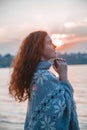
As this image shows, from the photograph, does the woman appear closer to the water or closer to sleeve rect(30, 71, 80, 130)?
sleeve rect(30, 71, 80, 130)

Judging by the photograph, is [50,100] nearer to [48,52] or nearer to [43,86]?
[43,86]

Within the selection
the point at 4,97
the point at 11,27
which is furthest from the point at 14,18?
the point at 4,97

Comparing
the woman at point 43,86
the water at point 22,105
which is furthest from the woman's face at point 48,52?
the water at point 22,105

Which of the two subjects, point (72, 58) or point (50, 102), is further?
point (72, 58)

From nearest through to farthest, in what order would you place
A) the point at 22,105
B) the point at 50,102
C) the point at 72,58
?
the point at 50,102
the point at 72,58
the point at 22,105

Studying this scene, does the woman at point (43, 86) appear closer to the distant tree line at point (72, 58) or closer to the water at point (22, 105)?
the distant tree line at point (72, 58)

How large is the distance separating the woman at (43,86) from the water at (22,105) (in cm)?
167

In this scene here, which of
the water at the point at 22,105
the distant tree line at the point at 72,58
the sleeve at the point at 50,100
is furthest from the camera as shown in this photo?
the water at the point at 22,105

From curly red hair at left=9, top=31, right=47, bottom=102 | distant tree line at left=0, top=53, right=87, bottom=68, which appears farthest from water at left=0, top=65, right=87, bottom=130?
curly red hair at left=9, top=31, right=47, bottom=102

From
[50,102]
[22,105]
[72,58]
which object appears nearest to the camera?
[50,102]

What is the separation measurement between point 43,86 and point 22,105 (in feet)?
7.24

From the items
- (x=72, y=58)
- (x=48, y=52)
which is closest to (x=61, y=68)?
(x=48, y=52)

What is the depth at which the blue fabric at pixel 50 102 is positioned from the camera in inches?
52.7

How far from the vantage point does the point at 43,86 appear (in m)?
1.36
